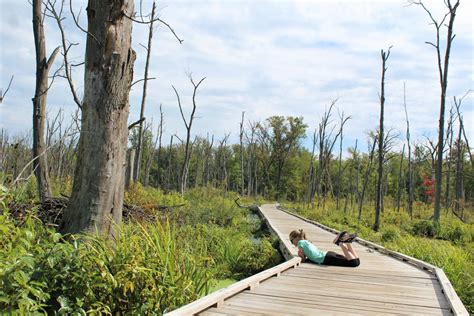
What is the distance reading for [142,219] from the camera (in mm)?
7527

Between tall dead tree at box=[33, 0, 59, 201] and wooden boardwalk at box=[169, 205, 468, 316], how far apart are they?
4.82 metres

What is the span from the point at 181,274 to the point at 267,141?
4194 cm

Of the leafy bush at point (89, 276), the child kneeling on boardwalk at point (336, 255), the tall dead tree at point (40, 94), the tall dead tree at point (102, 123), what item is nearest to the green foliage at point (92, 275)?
the leafy bush at point (89, 276)

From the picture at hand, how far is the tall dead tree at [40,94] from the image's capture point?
812 cm

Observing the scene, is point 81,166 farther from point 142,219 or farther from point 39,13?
point 39,13

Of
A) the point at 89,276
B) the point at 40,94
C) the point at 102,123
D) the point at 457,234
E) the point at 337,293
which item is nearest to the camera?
the point at 89,276

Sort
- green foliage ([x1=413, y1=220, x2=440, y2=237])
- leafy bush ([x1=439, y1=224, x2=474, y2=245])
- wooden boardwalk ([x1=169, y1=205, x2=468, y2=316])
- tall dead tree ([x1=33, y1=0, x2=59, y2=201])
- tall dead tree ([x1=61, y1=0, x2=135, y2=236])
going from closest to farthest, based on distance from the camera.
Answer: wooden boardwalk ([x1=169, y1=205, x2=468, y2=316]) < tall dead tree ([x1=61, y1=0, x2=135, y2=236]) < tall dead tree ([x1=33, y1=0, x2=59, y2=201]) < leafy bush ([x1=439, y1=224, x2=474, y2=245]) < green foliage ([x1=413, y1=220, x2=440, y2=237])

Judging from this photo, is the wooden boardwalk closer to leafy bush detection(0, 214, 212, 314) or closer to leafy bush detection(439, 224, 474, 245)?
leafy bush detection(0, 214, 212, 314)

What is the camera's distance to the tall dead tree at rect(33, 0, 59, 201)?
8.12 metres

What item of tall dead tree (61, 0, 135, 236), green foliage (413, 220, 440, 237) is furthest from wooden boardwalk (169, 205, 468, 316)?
green foliage (413, 220, 440, 237)

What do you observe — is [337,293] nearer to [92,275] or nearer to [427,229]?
[92,275]

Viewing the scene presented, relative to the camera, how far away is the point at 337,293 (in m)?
4.67

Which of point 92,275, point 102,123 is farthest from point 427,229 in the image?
point 92,275

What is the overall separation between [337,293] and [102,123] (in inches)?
122
